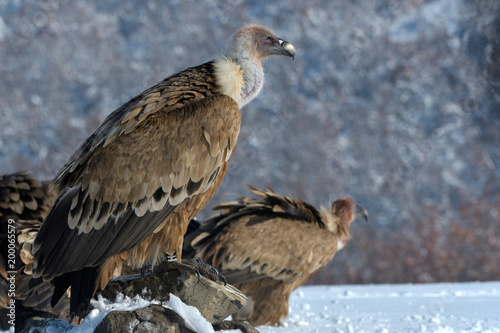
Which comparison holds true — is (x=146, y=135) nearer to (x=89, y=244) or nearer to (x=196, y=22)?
(x=89, y=244)

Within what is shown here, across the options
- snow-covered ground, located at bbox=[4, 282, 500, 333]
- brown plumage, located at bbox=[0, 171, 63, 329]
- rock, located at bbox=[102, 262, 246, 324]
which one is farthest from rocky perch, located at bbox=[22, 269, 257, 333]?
brown plumage, located at bbox=[0, 171, 63, 329]

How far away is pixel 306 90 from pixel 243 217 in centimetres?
3853

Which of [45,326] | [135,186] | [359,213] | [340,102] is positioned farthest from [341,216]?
[340,102]

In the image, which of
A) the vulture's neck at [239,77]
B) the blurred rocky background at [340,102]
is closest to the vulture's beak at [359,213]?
the vulture's neck at [239,77]

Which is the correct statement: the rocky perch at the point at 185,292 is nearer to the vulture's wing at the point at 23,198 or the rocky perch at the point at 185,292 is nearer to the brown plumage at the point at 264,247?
the vulture's wing at the point at 23,198

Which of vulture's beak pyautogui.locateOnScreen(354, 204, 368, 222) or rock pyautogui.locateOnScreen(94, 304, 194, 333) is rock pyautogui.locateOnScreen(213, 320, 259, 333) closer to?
rock pyautogui.locateOnScreen(94, 304, 194, 333)

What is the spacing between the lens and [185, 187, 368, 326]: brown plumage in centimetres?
753

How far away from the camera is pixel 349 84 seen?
157 feet

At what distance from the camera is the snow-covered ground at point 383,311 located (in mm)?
4508

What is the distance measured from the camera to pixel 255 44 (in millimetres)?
5410

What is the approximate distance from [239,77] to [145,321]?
1.85 metres

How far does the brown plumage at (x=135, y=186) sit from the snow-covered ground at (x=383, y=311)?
333 millimetres

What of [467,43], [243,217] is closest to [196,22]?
[467,43]

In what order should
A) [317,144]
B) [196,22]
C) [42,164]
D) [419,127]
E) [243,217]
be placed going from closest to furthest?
[243,217] → [42,164] → [317,144] → [419,127] → [196,22]
